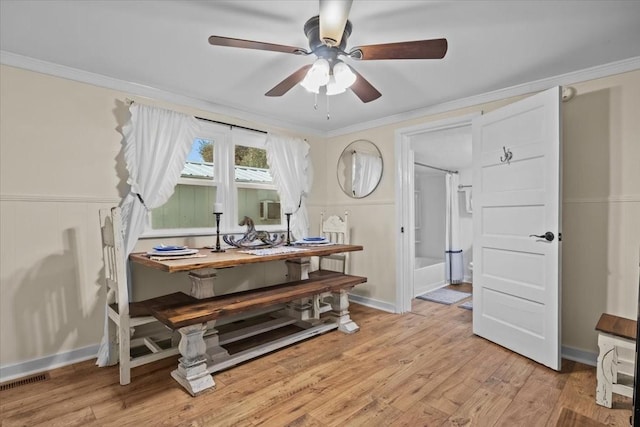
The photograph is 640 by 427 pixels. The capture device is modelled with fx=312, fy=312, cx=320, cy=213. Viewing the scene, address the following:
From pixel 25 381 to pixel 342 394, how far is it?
213 centimetres

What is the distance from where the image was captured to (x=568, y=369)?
227cm

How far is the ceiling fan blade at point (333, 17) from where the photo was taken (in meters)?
1.28

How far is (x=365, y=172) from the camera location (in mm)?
3896

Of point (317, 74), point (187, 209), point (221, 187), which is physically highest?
point (317, 74)

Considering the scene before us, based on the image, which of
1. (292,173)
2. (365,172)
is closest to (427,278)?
(365,172)

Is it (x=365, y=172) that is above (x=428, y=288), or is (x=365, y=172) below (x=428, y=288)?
above

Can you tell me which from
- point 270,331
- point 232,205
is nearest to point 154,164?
point 232,205

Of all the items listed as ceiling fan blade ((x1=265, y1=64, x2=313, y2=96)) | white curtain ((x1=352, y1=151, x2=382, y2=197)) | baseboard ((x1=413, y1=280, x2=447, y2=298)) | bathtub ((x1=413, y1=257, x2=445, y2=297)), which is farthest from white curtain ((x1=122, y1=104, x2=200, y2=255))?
baseboard ((x1=413, y1=280, x2=447, y2=298))

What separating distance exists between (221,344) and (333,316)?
1062 millimetres

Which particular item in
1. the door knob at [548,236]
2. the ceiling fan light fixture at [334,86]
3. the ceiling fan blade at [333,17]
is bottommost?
the door knob at [548,236]

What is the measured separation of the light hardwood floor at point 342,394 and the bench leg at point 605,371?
0.19 feet

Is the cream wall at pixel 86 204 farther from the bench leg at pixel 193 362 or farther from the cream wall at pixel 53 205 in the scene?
the bench leg at pixel 193 362

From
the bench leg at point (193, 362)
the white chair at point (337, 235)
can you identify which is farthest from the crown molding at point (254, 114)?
the bench leg at point (193, 362)

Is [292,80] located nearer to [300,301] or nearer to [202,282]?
[202,282]
